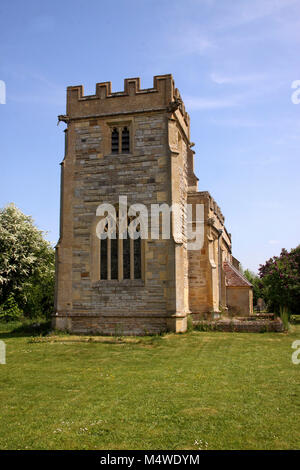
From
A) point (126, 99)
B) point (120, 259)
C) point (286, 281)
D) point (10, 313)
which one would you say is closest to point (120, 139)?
point (126, 99)

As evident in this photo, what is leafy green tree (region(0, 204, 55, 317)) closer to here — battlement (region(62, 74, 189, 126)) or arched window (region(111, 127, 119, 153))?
arched window (region(111, 127, 119, 153))

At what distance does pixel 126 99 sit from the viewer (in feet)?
59.0

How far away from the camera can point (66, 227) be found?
17641mm

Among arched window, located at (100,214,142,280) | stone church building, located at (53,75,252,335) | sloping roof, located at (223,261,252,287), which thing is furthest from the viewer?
sloping roof, located at (223,261,252,287)

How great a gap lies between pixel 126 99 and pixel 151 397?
44.9 ft

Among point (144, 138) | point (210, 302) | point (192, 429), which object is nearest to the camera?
point (192, 429)

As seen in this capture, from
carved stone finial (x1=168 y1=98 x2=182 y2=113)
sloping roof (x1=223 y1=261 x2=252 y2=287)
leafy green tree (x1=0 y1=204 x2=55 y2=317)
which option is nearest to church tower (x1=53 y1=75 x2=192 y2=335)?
carved stone finial (x1=168 y1=98 x2=182 y2=113)

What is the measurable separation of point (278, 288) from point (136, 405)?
1855 cm

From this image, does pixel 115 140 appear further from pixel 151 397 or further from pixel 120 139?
pixel 151 397

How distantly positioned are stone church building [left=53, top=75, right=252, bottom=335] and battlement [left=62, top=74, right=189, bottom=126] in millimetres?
42

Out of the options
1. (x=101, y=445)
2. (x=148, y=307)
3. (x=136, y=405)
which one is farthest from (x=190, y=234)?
(x=101, y=445)

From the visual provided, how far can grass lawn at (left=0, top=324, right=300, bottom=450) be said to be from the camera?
5.35 metres

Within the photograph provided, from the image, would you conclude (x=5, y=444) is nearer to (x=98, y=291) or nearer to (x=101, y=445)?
(x=101, y=445)
